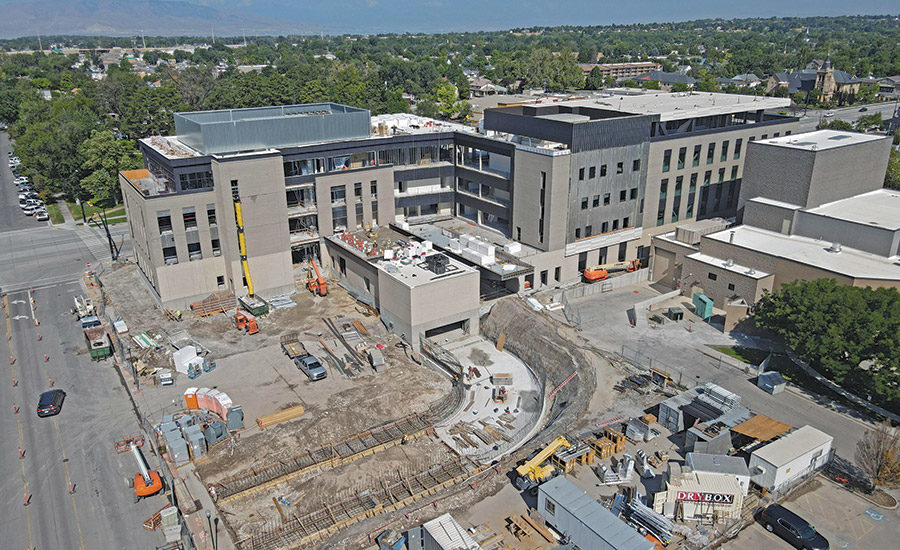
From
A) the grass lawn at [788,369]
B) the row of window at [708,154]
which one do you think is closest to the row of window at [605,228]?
the row of window at [708,154]

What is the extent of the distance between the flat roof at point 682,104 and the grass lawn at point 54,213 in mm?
83166

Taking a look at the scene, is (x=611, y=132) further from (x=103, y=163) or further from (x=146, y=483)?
(x=103, y=163)

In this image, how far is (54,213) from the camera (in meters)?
107

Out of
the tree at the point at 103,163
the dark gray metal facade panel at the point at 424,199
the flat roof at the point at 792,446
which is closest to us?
the flat roof at the point at 792,446

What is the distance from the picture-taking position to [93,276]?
76.3 m

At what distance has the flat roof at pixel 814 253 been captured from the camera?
56.5m

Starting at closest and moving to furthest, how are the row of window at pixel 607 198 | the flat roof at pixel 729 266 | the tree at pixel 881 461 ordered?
1. the tree at pixel 881 461
2. the flat roof at pixel 729 266
3. the row of window at pixel 607 198

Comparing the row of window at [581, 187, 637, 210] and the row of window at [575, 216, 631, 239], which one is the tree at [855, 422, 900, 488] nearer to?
the row of window at [575, 216, 631, 239]

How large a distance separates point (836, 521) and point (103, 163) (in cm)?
11254

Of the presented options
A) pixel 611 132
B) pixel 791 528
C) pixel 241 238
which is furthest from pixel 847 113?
pixel 791 528

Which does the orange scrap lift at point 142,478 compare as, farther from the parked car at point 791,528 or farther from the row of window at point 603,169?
the row of window at point 603,169

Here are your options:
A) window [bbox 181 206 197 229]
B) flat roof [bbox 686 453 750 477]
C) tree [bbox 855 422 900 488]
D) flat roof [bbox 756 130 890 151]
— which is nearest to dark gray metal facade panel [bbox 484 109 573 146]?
flat roof [bbox 756 130 890 151]

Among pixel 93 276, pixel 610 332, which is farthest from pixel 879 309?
pixel 93 276

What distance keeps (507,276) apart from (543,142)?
1756 centimetres
